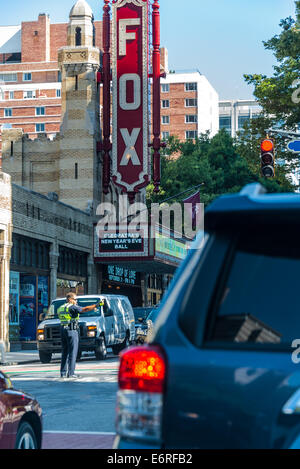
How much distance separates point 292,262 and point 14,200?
3155 centimetres

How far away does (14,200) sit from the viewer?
3434 cm

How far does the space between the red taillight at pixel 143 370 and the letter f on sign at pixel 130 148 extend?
42.7 metres

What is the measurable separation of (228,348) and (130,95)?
4325 cm

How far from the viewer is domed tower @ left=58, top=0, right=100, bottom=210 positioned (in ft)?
155

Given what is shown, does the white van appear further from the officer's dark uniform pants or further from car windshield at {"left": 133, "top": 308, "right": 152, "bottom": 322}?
the officer's dark uniform pants

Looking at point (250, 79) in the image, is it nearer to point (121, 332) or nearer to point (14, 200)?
point (14, 200)

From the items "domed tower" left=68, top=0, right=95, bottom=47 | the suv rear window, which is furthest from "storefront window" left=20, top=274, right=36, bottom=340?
the suv rear window

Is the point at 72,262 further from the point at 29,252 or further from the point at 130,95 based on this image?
the point at 130,95

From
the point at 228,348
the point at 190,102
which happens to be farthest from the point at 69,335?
the point at 190,102

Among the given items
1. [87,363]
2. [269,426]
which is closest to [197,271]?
[269,426]

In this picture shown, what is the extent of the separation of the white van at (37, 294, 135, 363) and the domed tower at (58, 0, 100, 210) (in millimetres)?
19519

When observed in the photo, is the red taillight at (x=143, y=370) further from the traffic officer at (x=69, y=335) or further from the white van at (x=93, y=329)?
the white van at (x=93, y=329)

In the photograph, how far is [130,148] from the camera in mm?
46094

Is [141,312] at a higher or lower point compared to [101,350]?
higher
